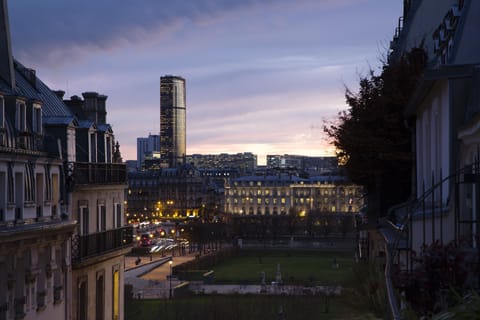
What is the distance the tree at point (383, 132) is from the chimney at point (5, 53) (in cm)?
927

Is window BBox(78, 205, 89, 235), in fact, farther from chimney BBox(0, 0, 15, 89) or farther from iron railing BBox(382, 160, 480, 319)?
iron railing BBox(382, 160, 480, 319)

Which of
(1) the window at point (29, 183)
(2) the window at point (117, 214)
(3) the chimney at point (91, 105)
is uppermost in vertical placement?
(3) the chimney at point (91, 105)

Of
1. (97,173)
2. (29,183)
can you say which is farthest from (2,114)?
(97,173)

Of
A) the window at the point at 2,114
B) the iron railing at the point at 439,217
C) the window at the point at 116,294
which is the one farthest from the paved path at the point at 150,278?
the iron railing at the point at 439,217

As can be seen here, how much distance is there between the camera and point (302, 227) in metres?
196

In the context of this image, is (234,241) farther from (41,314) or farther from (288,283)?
(41,314)

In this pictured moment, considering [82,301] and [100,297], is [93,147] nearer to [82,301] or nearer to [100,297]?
[100,297]

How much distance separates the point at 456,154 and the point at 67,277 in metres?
15.9

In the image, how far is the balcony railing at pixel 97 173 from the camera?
28812 millimetres

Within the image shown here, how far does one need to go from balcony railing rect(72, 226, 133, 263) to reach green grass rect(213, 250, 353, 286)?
42.3 m

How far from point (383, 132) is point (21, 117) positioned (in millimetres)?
9778

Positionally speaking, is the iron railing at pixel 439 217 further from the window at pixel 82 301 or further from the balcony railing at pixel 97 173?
the window at pixel 82 301

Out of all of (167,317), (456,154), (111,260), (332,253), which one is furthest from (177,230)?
(456,154)

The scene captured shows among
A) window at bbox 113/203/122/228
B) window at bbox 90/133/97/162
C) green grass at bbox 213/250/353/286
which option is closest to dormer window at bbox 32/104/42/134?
window at bbox 90/133/97/162
